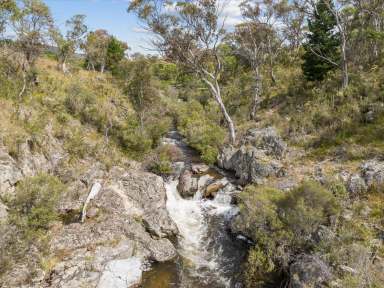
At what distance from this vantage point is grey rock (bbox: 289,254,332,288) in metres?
8.73

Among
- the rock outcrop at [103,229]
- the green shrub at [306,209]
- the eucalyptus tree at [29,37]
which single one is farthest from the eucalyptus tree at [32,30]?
the green shrub at [306,209]

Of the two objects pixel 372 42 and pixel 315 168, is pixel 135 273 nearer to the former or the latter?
pixel 315 168

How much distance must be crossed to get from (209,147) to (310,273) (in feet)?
47.5

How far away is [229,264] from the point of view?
12.0 metres

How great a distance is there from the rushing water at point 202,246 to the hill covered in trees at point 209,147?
2.20 ft

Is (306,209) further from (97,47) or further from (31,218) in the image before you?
→ (97,47)

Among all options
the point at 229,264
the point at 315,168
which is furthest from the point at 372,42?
the point at 229,264

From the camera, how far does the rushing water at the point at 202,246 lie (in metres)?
11.2

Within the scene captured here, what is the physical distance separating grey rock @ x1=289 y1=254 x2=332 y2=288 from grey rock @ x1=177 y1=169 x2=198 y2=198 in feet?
28.3

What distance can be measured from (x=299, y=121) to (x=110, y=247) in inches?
651

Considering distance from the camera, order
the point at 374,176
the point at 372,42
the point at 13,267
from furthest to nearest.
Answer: the point at 372,42, the point at 374,176, the point at 13,267

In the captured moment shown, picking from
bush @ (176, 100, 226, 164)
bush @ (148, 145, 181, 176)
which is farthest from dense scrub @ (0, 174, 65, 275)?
bush @ (176, 100, 226, 164)

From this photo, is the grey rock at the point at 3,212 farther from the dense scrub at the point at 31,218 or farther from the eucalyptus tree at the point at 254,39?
the eucalyptus tree at the point at 254,39

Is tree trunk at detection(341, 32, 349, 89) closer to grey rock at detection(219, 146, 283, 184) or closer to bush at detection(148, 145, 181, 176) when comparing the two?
grey rock at detection(219, 146, 283, 184)
